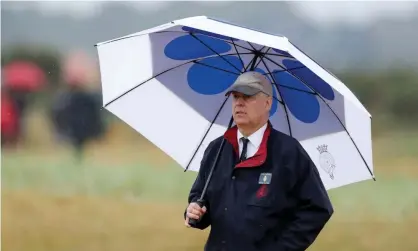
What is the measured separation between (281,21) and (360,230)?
154 centimetres

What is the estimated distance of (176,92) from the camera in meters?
3.06

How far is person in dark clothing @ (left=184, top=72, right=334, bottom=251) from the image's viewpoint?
2369 millimetres

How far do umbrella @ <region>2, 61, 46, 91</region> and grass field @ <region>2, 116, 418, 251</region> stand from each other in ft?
1.52

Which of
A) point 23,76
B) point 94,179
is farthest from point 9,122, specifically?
point 94,179

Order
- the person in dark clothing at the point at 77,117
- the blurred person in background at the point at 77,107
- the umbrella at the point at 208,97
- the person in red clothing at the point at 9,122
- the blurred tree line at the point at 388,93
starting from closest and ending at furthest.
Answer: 1. the umbrella at the point at 208,97
2. the blurred tree line at the point at 388,93
3. the blurred person in background at the point at 77,107
4. the person in dark clothing at the point at 77,117
5. the person in red clothing at the point at 9,122

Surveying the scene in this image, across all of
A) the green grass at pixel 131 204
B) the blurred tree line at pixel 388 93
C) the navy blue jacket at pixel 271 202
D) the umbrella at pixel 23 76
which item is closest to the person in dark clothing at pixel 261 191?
the navy blue jacket at pixel 271 202

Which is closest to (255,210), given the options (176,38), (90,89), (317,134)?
(317,134)

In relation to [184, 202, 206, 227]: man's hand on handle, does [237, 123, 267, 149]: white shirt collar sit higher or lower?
higher

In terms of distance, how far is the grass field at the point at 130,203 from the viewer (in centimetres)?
508

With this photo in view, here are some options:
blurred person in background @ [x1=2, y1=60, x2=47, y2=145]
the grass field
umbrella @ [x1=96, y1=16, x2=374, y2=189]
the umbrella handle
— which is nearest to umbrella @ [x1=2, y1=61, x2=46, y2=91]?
blurred person in background @ [x1=2, y1=60, x2=47, y2=145]

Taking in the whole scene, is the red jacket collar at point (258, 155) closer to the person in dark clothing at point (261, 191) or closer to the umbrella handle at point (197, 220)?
the person in dark clothing at point (261, 191)

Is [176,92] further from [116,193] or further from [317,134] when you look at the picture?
[116,193]

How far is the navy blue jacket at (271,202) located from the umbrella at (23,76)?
3060mm

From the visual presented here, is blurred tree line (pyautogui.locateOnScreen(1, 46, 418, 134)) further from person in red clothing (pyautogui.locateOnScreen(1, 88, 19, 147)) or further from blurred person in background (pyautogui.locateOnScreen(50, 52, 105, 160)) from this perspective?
person in red clothing (pyautogui.locateOnScreen(1, 88, 19, 147))
